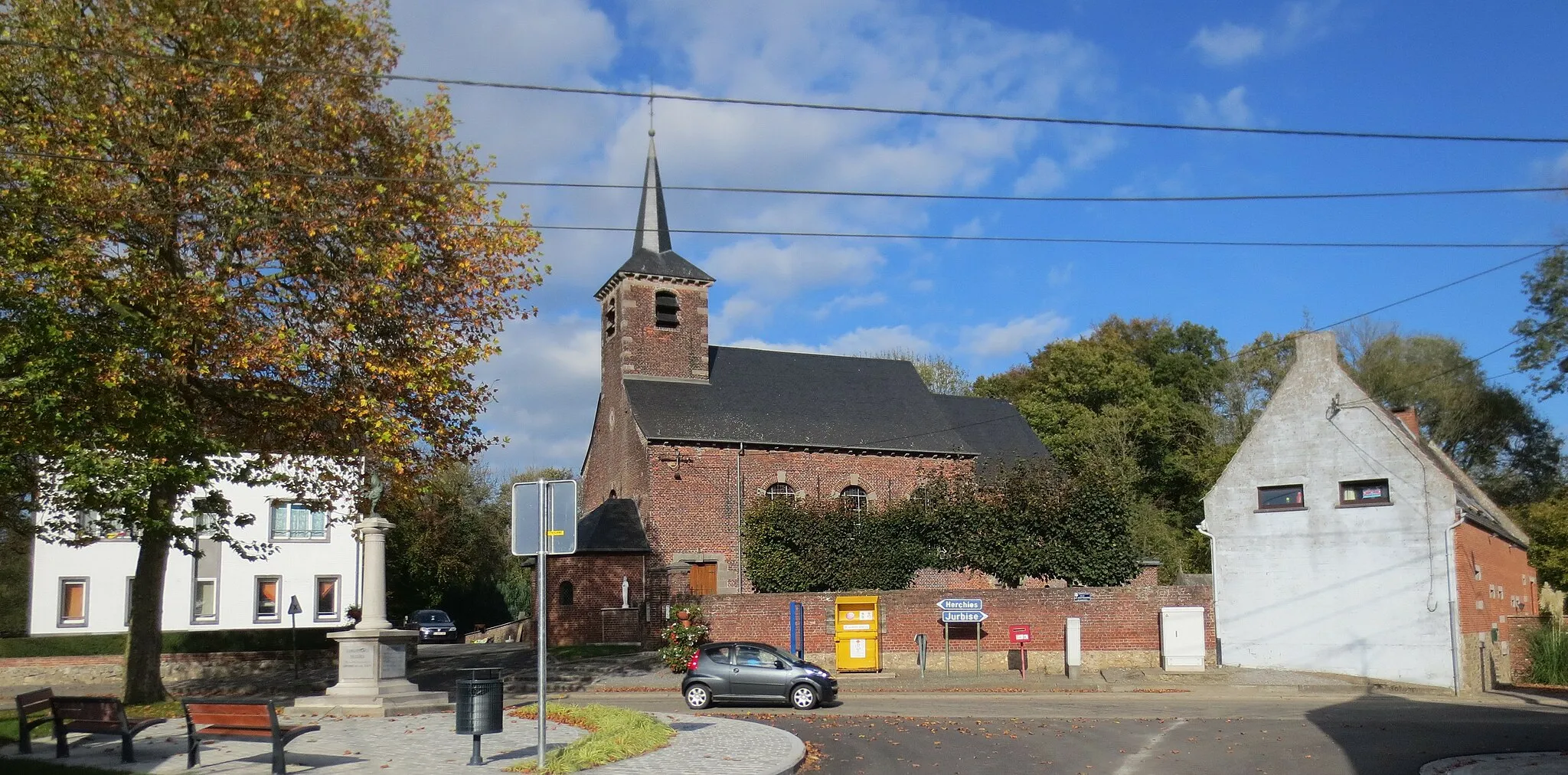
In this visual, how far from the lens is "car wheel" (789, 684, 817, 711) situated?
2125 centimetres

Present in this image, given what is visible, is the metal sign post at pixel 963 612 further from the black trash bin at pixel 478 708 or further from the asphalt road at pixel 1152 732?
the black trash bin at pixel 478 708

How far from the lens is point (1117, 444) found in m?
56.4

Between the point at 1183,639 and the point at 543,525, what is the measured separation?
19981 millimetres

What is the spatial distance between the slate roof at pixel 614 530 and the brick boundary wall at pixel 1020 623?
876cm

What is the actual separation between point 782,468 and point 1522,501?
33530mm

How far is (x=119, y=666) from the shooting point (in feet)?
102

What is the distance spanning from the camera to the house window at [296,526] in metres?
41.9

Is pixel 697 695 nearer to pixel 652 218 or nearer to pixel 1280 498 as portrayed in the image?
pixel 1280 498

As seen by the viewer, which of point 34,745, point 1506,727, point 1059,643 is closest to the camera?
point 34,745

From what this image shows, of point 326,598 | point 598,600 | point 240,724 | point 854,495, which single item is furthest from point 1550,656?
point 326,598

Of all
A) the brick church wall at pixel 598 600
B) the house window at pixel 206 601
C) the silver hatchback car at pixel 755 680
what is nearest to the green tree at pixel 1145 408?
the brick church wall at pixel 598 600

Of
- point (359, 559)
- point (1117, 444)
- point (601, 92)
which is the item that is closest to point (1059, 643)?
point (601, 92)

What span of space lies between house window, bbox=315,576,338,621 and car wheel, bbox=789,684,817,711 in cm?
2614

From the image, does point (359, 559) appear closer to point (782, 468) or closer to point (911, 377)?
point (782, 468)
